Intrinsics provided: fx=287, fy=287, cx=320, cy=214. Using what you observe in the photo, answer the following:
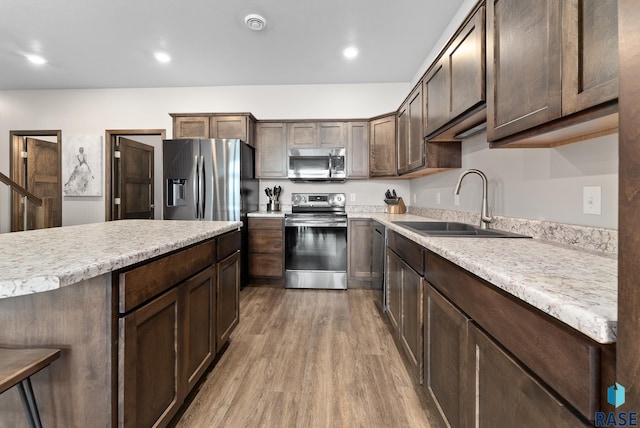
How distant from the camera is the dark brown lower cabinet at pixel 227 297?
184 cm

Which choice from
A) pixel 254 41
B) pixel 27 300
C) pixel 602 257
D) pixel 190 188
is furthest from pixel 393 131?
pixel 27 300

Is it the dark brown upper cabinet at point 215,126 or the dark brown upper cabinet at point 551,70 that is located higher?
the dark brown upper cabinet at point 215,126

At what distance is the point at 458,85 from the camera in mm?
1733

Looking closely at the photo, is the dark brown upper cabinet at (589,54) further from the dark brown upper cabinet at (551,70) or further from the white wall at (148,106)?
the white wall at (148,106)

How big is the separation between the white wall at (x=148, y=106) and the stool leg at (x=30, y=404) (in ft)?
12.8

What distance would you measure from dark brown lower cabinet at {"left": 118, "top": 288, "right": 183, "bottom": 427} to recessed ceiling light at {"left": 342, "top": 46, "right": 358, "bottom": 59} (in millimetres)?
3022

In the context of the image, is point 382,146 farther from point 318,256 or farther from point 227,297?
point 227,297

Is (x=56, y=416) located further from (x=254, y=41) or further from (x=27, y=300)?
(x=254, y=41)

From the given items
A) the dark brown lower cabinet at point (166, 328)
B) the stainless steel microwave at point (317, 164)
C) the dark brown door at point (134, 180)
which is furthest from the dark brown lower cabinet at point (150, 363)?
the dark brown door at point (134, 180)

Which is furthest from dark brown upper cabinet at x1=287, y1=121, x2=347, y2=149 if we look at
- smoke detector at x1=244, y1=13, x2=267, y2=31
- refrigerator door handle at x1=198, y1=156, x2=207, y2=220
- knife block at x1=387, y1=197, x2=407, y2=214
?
smoke detector at x1=244, y1=13, x2=267, y2=31

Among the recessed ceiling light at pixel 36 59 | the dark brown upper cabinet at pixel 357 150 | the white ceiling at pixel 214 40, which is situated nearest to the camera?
the white ceiling at pixel 214 40

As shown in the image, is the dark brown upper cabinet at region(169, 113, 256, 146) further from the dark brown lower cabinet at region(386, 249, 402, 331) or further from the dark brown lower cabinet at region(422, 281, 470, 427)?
the dark brown lower cabinet at region(422, 281, 470, 427)

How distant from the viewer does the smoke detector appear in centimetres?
259

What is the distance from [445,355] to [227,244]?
144 cm
